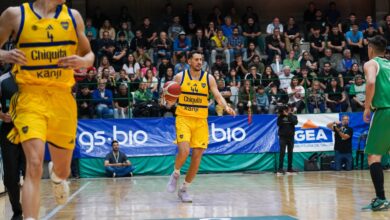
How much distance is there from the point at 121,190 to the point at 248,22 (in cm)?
1261

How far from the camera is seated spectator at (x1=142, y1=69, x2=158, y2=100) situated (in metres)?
20.3

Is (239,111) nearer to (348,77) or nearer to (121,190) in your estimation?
(348,77)

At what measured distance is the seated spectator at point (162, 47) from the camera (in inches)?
890

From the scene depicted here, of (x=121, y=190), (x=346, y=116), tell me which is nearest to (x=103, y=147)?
(x=121, y=190)

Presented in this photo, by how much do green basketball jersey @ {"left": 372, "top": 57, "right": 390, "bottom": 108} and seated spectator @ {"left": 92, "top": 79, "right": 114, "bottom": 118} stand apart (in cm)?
1214

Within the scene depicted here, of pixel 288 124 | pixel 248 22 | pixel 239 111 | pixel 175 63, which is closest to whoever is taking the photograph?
pixel 288 124

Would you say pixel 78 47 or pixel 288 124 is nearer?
pixel 78 47

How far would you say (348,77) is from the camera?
21.2 metres

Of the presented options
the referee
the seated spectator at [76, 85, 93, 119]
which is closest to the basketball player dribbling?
the referee

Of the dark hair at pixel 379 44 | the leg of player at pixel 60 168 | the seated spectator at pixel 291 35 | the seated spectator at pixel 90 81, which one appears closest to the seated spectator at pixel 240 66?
the seated spectator at pixel 291 35

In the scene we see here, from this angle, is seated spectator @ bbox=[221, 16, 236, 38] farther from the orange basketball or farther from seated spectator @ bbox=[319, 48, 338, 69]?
the orange basketball

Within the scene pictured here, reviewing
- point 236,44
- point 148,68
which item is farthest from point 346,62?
point 148,68

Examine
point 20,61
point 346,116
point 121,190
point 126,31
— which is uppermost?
point 126,31

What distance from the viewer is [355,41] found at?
24.0 m
